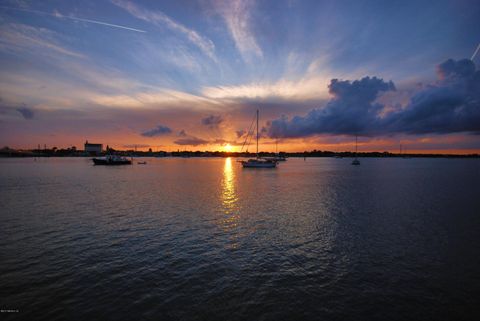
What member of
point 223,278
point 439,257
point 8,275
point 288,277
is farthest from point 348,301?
point 8,275

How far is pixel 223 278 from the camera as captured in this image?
1509 centimetres

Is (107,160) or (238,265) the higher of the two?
(107,160)

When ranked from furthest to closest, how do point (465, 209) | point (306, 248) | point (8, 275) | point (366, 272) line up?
point (465, 209), point (306, 248), point (366, 272), point (8, 275)

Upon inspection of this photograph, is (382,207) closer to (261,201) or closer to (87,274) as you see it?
Result: (261,201)

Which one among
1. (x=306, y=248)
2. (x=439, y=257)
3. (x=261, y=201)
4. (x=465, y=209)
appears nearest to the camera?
(x=439, y=257)

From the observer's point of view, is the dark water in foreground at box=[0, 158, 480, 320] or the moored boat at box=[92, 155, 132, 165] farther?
the moored boat at box=[92, 155, 132, 165]

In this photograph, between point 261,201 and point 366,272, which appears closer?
point 366,272

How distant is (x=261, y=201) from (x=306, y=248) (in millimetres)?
21970

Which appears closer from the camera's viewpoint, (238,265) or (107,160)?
(238,265)

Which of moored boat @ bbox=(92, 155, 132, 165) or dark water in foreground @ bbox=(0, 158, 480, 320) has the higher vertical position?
moored boat @ bbox=(92, 155, 132, 165)

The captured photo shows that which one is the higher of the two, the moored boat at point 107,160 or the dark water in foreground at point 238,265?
the moored boat at point 107,160

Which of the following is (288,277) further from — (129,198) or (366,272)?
(129,198)

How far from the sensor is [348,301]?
12.9 m

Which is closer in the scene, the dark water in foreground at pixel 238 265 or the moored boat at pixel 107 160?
the dark water in foreground at pixel 238 265
